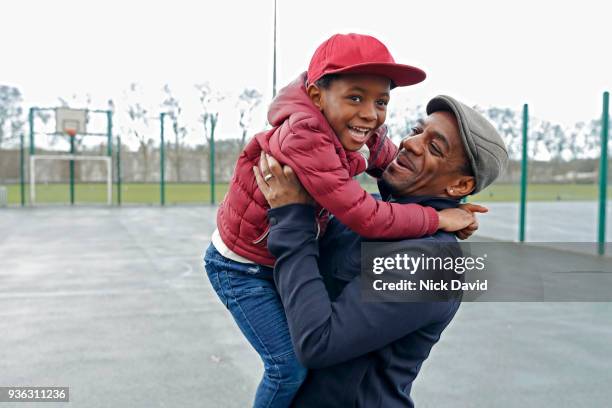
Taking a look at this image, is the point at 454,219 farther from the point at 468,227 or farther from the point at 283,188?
the point at 283,188

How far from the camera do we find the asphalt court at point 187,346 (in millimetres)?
3783

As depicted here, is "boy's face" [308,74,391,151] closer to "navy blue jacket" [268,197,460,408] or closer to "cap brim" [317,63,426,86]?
"cap brim" [317,63,426,86]

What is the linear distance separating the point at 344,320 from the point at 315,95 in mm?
744

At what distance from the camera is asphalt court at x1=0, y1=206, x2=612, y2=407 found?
3.78 m

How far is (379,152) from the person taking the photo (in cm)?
204

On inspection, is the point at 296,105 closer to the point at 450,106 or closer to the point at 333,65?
the point at 333,65

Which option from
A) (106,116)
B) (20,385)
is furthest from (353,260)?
(106,116)

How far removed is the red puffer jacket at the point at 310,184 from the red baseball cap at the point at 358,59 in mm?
135

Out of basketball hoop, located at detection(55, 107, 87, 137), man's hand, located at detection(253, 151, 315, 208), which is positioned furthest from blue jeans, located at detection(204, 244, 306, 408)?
basketball hoop, located at detection(55, 107, 87, 137)

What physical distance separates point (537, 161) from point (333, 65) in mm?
49840

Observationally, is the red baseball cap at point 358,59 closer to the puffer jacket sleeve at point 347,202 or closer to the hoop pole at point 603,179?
the puffer jacket sleeve at point 347,202

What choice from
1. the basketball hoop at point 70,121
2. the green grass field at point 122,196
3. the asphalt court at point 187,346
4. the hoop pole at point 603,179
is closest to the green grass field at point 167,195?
the green grass field at point 122,196

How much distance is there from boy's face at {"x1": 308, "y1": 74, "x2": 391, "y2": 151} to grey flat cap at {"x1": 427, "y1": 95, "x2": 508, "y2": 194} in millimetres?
206

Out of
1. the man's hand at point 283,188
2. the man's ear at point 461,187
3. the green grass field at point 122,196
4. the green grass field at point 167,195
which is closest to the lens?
the man's hand at point 283,188
